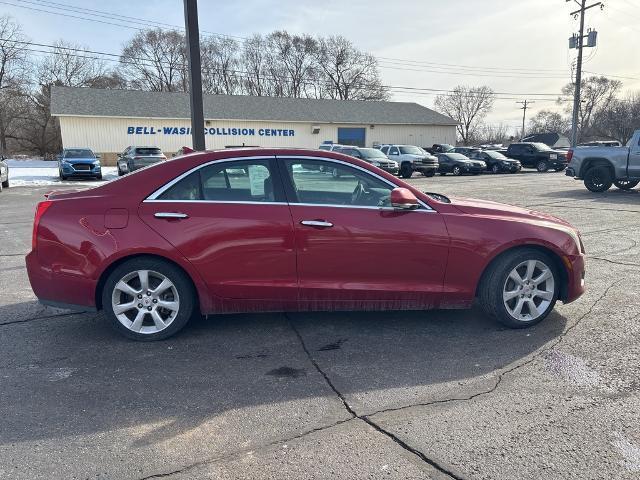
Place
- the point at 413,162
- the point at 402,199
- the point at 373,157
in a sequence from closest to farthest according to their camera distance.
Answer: the point at 402,199
the point at 373,157
the point at 413,162

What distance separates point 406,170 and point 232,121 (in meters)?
17.3

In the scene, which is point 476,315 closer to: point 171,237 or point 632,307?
point 632,307

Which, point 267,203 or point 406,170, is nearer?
point 267,203

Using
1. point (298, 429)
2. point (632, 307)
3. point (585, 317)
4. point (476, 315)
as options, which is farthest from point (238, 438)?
point (632, 307)

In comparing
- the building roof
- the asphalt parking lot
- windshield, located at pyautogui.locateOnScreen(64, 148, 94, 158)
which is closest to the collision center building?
the building roof

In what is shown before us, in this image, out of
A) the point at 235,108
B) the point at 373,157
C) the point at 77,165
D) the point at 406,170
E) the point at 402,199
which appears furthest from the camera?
the point at 235,108

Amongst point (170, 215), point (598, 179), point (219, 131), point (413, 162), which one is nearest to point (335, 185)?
point (170, 215)

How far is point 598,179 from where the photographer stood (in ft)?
52.3

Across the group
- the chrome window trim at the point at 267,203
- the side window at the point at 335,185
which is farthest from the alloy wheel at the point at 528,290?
the side window at the point at 335,185

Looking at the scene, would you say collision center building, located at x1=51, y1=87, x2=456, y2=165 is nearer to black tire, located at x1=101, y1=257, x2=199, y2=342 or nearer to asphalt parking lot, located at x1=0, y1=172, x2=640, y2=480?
asphalt parking lot, located at x1=0, y1=172, x2=640, y2=480

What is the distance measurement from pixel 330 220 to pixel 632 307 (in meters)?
3.33

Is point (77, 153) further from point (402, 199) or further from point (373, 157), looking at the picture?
point (402, 199)

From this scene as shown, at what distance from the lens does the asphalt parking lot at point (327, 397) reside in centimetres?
252

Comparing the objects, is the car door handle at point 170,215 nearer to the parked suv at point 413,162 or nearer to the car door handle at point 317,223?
the car door handle at point 317,223
